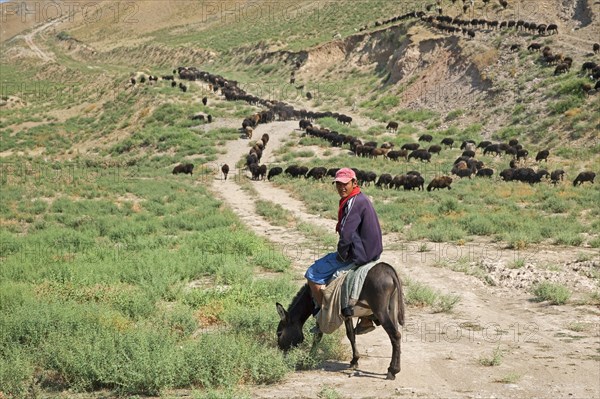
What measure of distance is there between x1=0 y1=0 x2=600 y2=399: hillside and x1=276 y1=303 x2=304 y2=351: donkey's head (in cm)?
19

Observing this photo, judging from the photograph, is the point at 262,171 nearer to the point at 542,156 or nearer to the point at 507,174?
the point at 507,174

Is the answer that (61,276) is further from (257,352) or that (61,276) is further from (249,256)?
(257,352)

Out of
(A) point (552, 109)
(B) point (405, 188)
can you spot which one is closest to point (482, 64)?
(A) point (552, 109)

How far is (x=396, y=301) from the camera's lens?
651 cm

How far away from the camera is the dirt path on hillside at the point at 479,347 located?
632 cm

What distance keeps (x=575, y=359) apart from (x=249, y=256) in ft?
24.5

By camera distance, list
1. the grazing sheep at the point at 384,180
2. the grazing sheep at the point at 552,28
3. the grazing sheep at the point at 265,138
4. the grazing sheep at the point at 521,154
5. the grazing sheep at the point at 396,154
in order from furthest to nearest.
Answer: the grazing sheep at the point at 552,28 < the grazing sheep at the point at 265,138 < the grazing sheep at the point at 396,154 < the grazing sheep at the point at 521,154 < the grazing sheep at the point at 384,180

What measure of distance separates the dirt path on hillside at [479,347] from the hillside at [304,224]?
4 cm

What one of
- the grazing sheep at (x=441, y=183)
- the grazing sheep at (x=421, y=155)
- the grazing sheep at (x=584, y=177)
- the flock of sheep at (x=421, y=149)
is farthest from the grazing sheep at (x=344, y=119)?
the grazing sheep at (x=584, y=177)

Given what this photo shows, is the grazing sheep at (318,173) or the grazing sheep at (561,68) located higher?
the grazing sheep at (561,68)

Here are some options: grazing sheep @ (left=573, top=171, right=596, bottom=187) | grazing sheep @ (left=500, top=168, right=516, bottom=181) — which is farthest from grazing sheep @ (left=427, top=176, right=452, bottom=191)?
grazing sheep @ (left=573, top=171, right=596, bottom=187)

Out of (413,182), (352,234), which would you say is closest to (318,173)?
(413,182)

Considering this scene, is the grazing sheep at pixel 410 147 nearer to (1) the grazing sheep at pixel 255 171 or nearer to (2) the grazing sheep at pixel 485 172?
(2) the grazing sheep at pixel 485 172

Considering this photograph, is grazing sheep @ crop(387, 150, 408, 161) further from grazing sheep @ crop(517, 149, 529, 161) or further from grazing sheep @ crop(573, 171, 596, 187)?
grazing sheep @ crop(573, 171, 596, 187)
